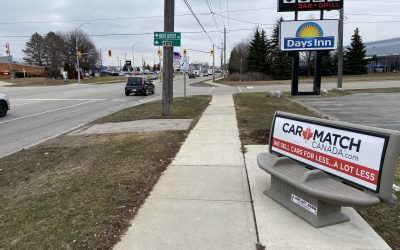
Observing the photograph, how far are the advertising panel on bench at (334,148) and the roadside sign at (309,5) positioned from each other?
20.8 meters

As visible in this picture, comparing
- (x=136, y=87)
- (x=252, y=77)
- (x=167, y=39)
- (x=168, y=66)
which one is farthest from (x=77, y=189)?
(x=252, y=77)

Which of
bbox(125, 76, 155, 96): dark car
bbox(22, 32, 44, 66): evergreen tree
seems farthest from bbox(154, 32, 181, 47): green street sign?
bbox(22, 32, 44, 66): evergreen tree

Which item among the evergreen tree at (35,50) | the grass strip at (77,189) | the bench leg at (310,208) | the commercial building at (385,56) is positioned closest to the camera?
the grass strip at (77,189)

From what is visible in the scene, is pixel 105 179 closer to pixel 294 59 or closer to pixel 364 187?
pixel 364 187

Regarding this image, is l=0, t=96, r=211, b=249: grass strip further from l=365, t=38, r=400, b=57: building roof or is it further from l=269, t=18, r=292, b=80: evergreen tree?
l=365, t=38, r=400, b=57: building roof

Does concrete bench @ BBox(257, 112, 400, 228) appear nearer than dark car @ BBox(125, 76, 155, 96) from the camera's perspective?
Yes

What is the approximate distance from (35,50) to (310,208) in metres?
125

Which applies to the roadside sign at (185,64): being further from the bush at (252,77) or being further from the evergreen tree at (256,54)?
the evergreen tree at (256,54)

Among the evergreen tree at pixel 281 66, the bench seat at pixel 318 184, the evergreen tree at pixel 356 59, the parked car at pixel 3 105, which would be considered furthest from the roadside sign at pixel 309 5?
the evergreen tree at pixel 356 59

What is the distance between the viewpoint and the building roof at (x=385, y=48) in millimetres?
94512

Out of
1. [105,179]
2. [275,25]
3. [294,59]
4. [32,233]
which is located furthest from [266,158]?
[275,25]

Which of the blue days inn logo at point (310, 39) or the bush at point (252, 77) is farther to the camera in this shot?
the bush at point (252, 77)

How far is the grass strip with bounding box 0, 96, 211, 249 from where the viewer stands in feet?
12.8

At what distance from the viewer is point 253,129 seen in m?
10.7
